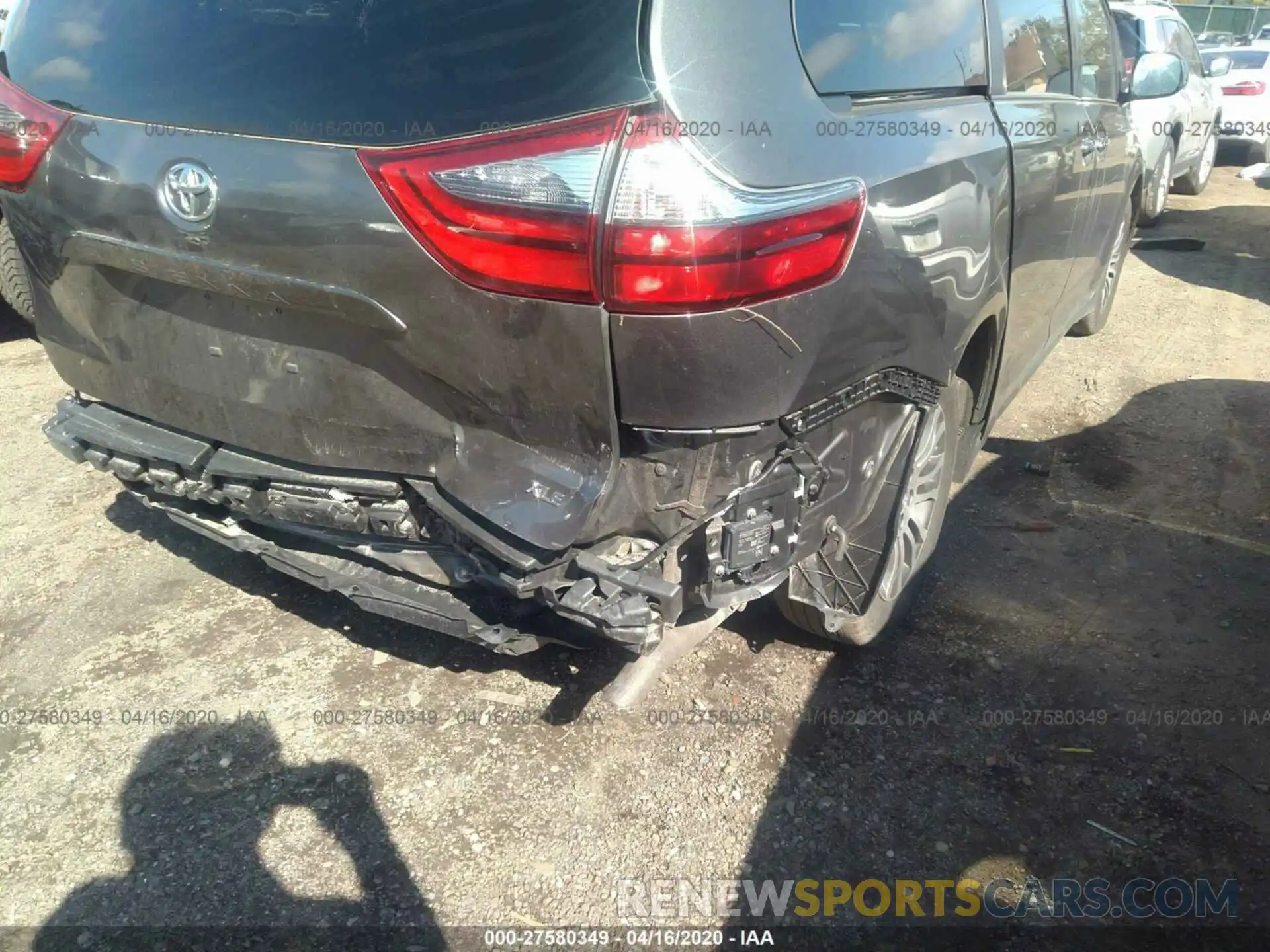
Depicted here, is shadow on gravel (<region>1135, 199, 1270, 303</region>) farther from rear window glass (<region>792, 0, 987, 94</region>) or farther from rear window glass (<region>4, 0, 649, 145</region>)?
rear window glass (<region>4, 0, 649, 145</region>)

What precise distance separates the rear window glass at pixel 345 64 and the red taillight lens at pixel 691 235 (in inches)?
5.2

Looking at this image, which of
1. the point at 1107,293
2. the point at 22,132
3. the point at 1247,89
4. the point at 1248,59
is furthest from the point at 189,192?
the point at 1248,59

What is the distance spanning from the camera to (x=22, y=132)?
2.18m

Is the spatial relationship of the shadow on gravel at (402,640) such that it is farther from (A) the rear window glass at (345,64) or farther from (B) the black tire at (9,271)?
(B) the black tire at (9,271)

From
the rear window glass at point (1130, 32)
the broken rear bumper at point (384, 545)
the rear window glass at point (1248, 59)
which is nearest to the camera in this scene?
the broken rear bumper at point (384, 545)

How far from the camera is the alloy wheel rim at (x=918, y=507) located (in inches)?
105

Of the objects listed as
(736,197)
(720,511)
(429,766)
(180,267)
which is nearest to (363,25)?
(180,267)

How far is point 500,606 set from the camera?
86.7 inches

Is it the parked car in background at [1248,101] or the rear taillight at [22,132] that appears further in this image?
the parked car in background at [1248,101]

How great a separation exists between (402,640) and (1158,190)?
28.1 feet

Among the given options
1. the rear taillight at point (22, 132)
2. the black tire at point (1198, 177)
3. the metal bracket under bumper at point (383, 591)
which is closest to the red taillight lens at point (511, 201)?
the metal bracket under bumper at point (383, 591)

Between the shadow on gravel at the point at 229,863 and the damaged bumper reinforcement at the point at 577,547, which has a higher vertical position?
the damaged bumper reinforcement at the point at 577,547

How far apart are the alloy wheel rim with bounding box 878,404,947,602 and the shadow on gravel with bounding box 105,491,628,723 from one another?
883mm

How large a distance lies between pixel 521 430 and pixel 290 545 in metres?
0.97
